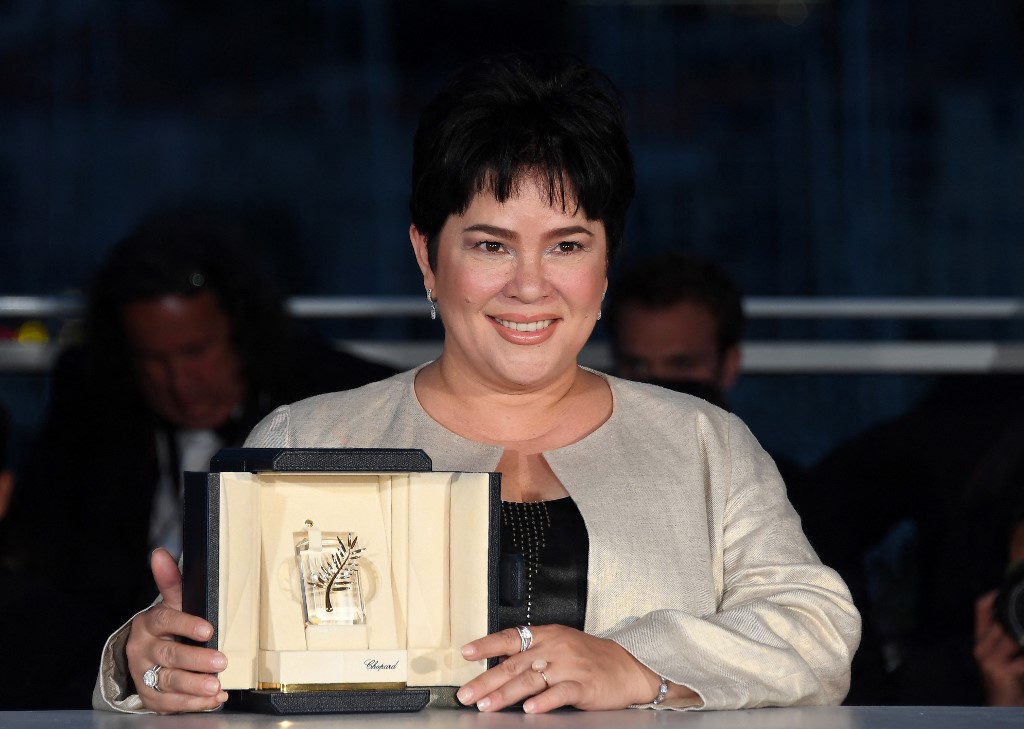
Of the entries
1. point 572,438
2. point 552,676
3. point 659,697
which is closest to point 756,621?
point 659,697

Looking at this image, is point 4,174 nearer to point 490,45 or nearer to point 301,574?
point 490,45

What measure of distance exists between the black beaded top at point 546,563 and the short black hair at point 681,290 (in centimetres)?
128

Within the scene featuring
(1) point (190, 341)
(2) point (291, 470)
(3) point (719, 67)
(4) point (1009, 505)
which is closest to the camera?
(2) point (291, 470)

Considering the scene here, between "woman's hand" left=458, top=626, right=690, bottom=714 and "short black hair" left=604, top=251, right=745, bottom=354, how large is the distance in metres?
1.48

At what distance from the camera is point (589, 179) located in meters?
1.64

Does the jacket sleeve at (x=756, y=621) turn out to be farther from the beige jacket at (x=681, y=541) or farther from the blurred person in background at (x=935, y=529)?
the blurred person in background at (x=935, y=529)

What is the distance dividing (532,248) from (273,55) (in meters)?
2.23

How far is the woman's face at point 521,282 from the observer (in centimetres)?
163

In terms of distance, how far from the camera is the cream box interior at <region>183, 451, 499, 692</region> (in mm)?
1356

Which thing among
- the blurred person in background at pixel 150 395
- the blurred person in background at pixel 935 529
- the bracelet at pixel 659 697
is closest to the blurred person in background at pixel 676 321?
the blurred person in background at pixel 935 529

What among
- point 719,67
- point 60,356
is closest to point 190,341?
point 60,356

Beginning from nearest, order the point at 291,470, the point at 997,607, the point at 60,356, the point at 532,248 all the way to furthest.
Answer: the point at 291,470
the point at 532,248
the point at 997,607
the point at 60,356

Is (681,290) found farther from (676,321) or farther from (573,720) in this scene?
(573,720)

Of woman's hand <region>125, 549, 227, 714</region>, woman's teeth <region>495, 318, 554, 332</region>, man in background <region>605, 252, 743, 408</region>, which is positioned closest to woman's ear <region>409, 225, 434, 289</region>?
woman's teeth <region>495, 318, 554, 332</region>
